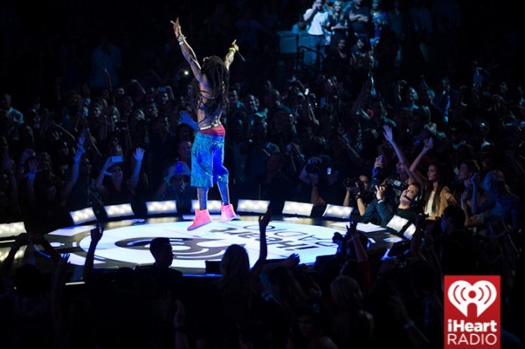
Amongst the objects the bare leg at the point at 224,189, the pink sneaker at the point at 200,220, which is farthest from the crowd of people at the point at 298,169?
the pink sneaker at the point at 200,220

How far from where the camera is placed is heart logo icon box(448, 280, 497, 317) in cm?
455

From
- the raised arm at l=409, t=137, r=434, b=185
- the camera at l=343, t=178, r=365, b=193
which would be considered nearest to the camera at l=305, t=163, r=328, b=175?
the camera at l=343, t=178, r=365, b=193

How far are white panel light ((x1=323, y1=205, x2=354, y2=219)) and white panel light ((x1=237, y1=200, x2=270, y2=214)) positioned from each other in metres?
0.80

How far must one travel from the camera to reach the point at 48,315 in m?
4.37

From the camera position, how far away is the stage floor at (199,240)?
6.76 meters

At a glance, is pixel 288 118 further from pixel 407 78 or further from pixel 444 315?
pixel 444 315

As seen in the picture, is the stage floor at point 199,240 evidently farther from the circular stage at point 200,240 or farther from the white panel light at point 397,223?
the white panel light at point 397,223

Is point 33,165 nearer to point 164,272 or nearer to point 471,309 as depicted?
point 164,272

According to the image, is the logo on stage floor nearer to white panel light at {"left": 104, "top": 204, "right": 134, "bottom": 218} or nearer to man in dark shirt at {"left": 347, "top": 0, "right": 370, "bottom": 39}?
white panel light at {"left": 104, "top": 204, "right": 134, "bottom": 218}

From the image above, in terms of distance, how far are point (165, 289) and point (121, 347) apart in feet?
2.12

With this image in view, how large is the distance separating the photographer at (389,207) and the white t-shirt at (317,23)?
6.31 metres

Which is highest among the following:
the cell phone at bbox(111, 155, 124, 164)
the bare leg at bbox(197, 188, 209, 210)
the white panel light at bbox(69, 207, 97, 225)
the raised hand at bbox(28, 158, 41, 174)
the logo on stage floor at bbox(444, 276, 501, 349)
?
the cell phone at bbox(111, 155, 124, 164)

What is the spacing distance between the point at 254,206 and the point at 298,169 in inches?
36.5

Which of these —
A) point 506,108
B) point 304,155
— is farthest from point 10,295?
point 506,108
